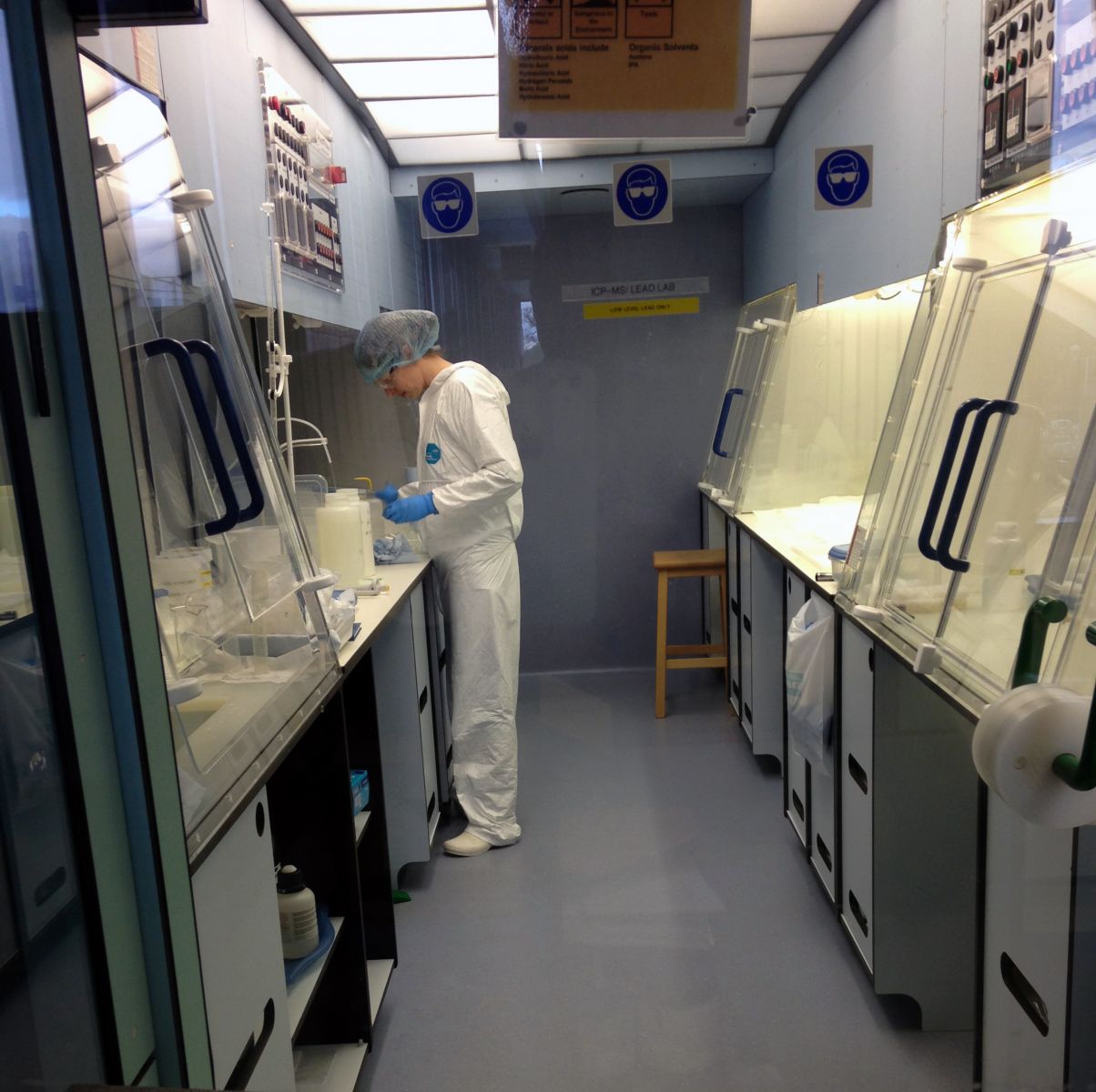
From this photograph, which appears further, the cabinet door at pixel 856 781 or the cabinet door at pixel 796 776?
the cabinet door at pixel 796 776

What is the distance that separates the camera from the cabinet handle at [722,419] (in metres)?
2.71

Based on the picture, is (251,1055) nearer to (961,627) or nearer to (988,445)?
(961,627)

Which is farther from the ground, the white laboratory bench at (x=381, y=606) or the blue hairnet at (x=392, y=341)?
the blue hairnet at (x=392, y=341)

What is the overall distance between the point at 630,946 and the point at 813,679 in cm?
80

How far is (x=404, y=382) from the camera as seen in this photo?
2.69 meters

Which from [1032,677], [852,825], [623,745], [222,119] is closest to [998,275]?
[1032,677]

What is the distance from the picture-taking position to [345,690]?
230 centimetres

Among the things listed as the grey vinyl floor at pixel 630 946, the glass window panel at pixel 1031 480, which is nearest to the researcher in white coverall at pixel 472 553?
the grey vinyl floor at pixel 630 946

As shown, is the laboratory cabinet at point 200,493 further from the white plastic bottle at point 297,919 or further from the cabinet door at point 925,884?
the cabinet door at point 925,884

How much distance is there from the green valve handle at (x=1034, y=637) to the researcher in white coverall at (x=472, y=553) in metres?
1.58

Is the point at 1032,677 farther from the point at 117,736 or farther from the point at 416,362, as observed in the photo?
the point at 416,362

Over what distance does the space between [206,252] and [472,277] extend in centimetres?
64

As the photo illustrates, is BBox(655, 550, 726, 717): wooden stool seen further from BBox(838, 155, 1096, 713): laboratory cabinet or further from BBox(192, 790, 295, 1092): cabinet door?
BBox(192, 790, 295, 1092): cabinet door

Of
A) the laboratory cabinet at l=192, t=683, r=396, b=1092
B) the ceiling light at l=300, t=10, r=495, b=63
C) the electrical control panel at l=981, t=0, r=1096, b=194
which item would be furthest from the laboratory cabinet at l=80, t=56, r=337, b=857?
the electrical control panel at l=981, t=0, r=1096, b=194
